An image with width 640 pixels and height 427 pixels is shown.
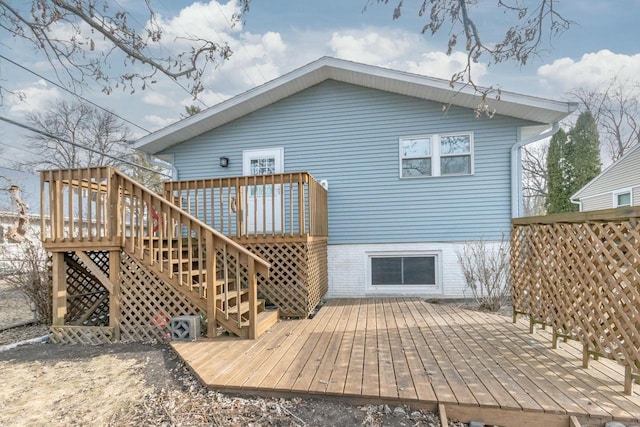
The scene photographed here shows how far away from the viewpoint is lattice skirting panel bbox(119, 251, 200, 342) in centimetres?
409

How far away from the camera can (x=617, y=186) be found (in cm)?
1237

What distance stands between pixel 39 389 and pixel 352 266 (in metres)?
5.10

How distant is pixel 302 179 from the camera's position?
16.1 ft

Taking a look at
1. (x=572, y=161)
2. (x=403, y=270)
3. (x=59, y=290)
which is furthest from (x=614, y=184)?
(x=59, y=290)

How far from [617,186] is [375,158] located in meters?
11.9

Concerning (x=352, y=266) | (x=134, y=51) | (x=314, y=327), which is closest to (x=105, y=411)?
(x=314, y=327)

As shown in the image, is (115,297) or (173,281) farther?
(115,297)

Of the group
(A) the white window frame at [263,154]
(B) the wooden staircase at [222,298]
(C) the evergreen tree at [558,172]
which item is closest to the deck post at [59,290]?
(B) the wooden staircase at [222,298]

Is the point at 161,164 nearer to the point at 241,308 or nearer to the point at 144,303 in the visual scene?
the point at 144,303

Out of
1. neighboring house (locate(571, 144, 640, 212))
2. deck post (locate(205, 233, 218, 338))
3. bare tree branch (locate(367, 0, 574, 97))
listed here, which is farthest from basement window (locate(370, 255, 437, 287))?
neighboring house (locate(571, 144, 640, 212))

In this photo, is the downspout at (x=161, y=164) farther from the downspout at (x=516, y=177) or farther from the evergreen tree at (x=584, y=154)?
the evergreen tree at (x=584, y=154)

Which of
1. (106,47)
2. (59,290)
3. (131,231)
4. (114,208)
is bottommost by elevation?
(59,290)

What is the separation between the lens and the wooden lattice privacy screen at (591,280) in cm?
247

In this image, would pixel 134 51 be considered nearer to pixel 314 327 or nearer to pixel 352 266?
pixel 314 327
